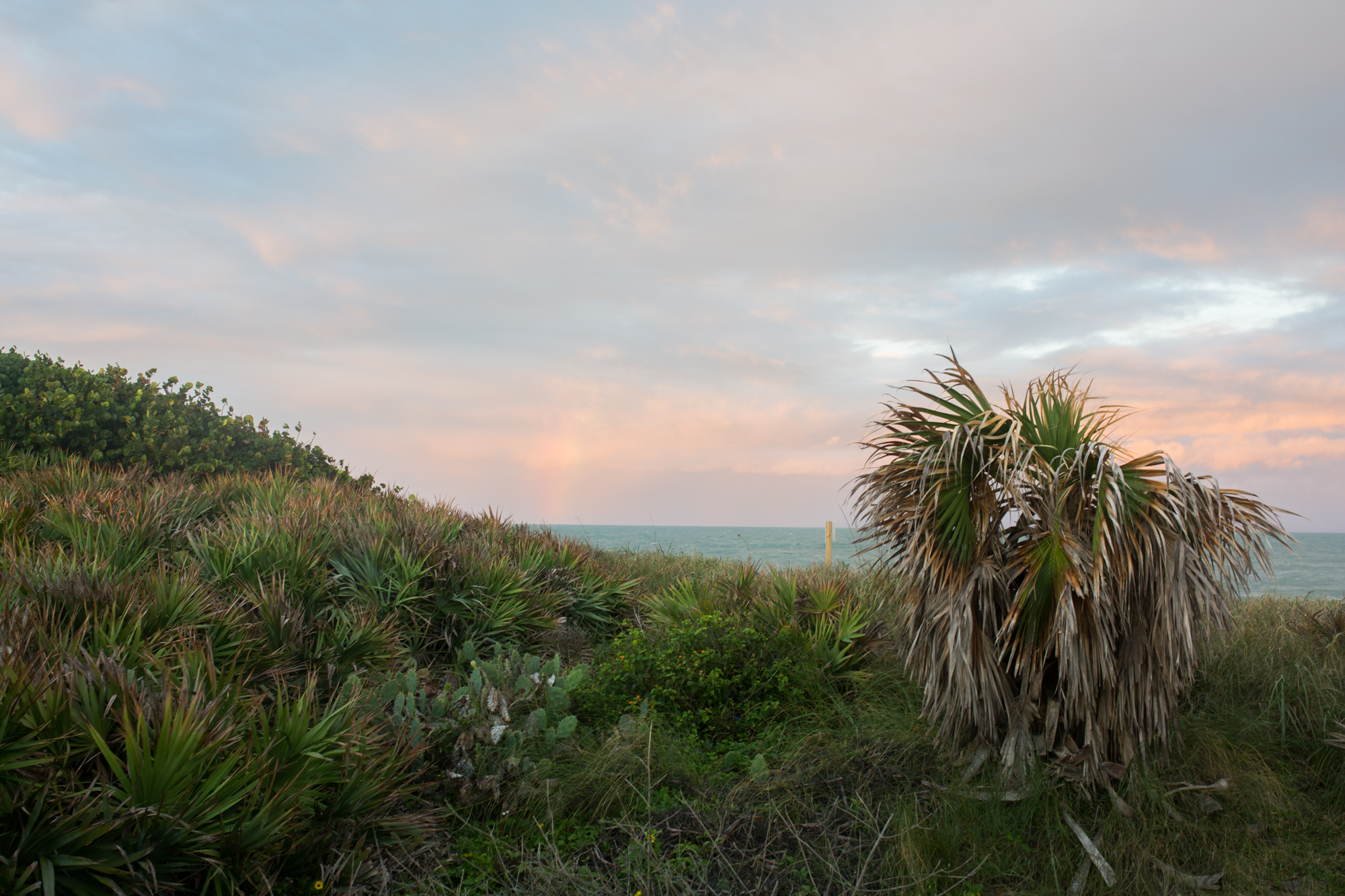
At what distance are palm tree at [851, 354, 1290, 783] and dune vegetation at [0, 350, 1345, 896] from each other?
0.72 ft

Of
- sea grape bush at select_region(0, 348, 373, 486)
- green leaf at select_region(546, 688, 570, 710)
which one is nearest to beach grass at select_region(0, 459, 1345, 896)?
green leaf at select_region(546, 688, 570, 710)

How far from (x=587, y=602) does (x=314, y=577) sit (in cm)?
347

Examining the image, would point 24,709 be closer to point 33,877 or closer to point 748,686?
point 33,877

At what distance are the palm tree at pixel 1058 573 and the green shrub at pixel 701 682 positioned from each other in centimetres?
195

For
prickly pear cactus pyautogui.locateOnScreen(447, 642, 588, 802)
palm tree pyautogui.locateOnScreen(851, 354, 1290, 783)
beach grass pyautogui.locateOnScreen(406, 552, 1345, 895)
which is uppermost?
palm tree pyautogui.locateOnScreen(851, 354, 1290, 783)

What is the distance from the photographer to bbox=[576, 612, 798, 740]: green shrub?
652cm

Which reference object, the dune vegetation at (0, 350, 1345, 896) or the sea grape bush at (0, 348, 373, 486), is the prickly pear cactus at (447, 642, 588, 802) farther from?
the sea grape bush at (0, 348, 373, 486)

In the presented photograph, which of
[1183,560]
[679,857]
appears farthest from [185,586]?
[1183,560]

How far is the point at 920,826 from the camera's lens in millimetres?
4500

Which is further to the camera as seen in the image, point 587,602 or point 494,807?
point 587,602

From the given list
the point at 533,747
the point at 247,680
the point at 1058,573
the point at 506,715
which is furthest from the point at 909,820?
the point at 247,680

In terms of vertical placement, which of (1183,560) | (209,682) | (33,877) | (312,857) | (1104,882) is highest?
(1183,560)

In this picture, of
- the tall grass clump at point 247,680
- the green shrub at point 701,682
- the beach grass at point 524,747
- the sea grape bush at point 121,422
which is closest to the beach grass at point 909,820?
the beach grass at point 524,747

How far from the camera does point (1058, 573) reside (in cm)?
439
